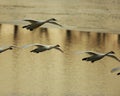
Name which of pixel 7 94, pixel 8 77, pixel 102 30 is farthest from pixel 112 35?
pixel 7 94

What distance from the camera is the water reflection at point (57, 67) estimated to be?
20.0ft

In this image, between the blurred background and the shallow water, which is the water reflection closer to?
the blurred background

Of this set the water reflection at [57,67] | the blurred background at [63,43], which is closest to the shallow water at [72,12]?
the blurred background at [63,43]

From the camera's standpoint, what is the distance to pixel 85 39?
7602 mm

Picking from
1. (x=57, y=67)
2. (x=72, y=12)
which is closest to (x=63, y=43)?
(x=72, y=12)

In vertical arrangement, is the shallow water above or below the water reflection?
above

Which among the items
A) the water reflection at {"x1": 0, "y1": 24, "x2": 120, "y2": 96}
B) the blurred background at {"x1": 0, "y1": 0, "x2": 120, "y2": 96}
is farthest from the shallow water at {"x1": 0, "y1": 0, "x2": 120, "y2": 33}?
the water reflection at {"x1": 0, "y1": 24, "x2": 120, "y2": 96}

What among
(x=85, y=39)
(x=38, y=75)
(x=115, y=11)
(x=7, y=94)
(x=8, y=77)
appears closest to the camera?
(x=7, y=94)

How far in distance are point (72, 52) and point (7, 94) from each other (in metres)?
1.70

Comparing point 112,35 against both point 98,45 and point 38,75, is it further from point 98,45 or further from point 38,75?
point 38,75

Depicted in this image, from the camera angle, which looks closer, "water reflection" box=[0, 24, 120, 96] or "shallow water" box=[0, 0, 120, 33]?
"water reflection" box=[0, 24, 120, 96]

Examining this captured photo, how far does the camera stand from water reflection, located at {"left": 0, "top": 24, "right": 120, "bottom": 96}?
6090 millimetres

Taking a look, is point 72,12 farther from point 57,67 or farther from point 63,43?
point 57,67

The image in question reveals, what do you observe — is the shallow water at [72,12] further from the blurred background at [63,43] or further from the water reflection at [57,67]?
the water reflection at [57,67]
